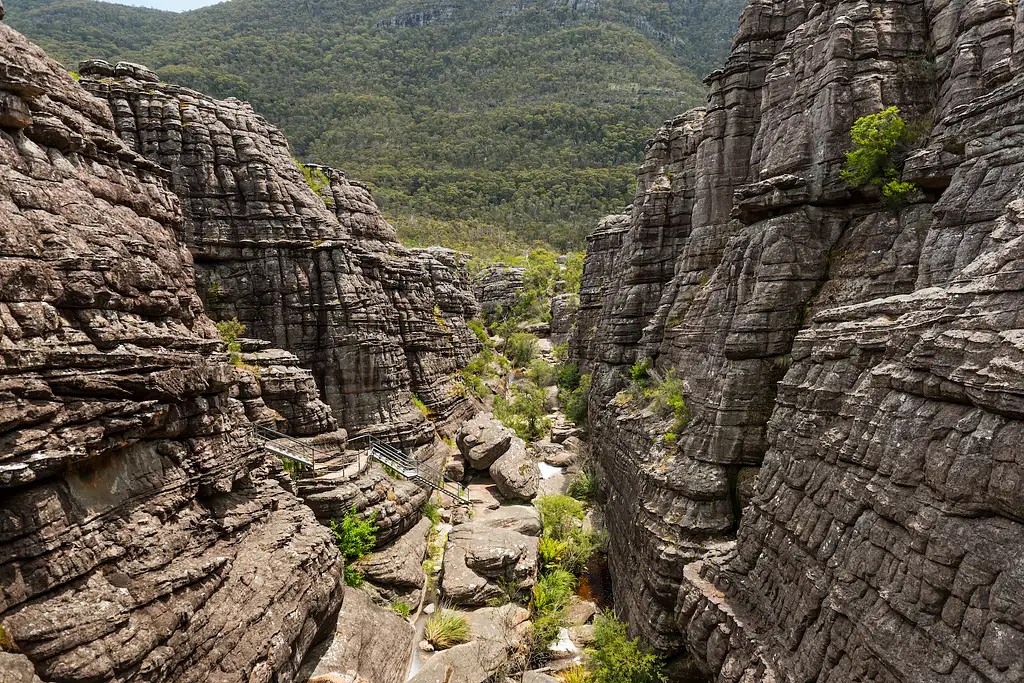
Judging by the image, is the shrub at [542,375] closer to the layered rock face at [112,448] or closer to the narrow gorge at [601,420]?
the narrow gorge at [601,420]

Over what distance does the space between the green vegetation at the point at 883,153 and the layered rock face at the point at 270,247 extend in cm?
2339

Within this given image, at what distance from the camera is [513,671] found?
1867cm

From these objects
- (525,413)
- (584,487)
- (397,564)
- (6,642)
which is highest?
(6,642)

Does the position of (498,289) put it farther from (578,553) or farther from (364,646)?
(364,646)

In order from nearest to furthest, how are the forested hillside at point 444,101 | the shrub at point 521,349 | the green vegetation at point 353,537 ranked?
the green vegetation at point 353,537 → the shrub at point 521,349 → the forested hillside at point 444,101

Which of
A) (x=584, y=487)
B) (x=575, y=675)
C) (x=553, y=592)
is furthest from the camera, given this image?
(x=584, y=487)

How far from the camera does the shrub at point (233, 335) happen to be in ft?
73.4

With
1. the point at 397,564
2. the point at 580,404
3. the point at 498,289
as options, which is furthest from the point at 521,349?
the point at 397,564

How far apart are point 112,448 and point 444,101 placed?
604ft

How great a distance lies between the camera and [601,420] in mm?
32344

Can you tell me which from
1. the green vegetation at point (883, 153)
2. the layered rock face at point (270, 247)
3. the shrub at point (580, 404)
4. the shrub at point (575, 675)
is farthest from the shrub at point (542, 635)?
the shrub at point (580, 404)

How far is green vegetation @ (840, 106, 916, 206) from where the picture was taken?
626 inches

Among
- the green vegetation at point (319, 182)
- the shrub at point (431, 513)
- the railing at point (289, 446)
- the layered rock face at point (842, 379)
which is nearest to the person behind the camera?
the layered rock face at point (842, 379)

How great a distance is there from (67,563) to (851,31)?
26741mm
